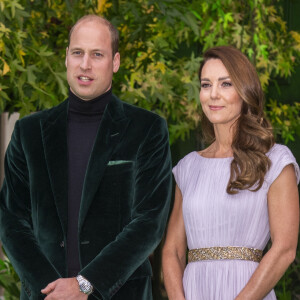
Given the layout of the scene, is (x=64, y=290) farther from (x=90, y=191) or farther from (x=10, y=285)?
(x=10, y=285)

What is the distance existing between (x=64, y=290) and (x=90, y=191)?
1.82ft

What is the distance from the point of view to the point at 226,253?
436 cm

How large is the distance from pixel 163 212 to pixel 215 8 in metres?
4.33

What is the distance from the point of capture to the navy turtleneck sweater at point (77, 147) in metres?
4.18

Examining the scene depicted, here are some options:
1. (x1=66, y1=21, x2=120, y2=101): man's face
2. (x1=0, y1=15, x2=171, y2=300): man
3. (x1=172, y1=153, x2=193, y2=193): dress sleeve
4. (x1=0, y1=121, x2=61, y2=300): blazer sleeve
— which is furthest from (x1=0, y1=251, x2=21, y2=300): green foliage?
(x1=66, y1=21, x2=120, y2=101): man's face

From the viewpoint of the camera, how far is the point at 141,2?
A: 7148 millimetres

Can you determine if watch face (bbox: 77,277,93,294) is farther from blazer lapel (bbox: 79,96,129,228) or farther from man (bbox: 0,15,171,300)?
blazer lapel (bbox: 79,96,129,228)

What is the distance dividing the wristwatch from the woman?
642mm

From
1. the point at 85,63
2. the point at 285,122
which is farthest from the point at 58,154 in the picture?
the point at 285,122

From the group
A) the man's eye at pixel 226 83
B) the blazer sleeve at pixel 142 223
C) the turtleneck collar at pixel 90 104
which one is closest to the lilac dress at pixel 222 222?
the blazer sleeve at pixel 142 223

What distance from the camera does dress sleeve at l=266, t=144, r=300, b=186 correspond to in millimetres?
4164

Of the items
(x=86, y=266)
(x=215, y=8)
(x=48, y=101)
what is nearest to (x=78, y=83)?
(x=86, y=266)

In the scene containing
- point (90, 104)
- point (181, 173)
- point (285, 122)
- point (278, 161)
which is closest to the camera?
point (278, 161)

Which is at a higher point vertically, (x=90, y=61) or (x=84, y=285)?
(x=90, y=61)
